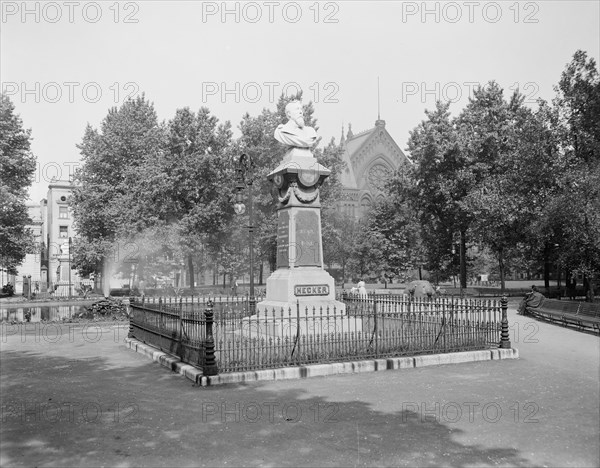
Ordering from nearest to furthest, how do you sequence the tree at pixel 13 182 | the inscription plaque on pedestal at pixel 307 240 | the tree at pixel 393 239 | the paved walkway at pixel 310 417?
the paved walkway at pixel 310 417
the inscription plaque on pedestal at pixel 307 240
the tree at pixel 13 182
the tree at pixel 393 239

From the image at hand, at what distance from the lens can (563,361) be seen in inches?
481

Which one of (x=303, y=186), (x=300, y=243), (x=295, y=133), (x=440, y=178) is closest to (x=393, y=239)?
(x=440, y=178)

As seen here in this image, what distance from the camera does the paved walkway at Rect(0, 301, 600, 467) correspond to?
616 cm

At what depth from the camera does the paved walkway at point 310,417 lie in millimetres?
6164

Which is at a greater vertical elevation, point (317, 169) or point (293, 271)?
point (317, 169)

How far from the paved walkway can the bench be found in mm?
5768

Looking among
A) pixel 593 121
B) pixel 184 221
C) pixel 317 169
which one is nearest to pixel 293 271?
pixel 317 169

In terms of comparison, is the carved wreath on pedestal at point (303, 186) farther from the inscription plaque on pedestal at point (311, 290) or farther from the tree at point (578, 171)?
the tree at point (578, 171)

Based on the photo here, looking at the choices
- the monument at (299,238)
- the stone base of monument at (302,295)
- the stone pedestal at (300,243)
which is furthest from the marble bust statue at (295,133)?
the stone base of monument at (302,295)

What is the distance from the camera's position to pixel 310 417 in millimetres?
7715

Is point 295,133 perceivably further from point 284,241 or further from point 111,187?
point 111,187

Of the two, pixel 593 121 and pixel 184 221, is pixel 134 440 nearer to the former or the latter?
pixel 593 121

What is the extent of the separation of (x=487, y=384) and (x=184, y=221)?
32.1 meters

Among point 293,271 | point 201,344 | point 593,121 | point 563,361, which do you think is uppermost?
point 593,121
